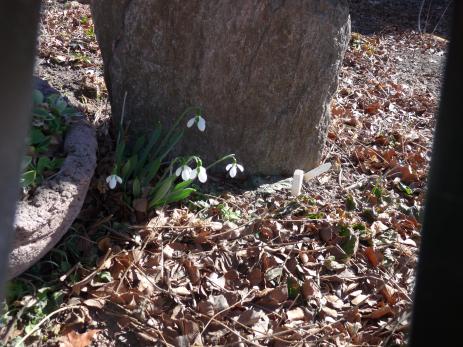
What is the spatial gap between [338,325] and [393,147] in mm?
1941

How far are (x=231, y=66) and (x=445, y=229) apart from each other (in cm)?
277

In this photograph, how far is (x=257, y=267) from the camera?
303 centimetres

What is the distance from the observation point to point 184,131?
11.7 feet

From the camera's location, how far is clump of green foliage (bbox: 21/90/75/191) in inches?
104

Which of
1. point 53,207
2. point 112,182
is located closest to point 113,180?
point 112,182

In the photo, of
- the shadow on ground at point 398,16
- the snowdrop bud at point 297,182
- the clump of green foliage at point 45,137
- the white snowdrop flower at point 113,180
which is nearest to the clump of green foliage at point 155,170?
the white snowdrop flower at point 113,180

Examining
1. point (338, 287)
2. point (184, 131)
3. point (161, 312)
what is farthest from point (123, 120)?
point (338, 287)

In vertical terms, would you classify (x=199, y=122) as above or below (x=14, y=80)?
below

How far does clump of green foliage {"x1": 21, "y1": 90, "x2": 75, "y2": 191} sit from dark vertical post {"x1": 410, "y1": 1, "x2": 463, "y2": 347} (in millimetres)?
2042

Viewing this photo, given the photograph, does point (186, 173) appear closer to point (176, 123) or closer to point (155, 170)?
point (155, 170)

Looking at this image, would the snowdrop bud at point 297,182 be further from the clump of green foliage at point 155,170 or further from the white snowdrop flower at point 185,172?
the white snowdrop flower at point 185,172

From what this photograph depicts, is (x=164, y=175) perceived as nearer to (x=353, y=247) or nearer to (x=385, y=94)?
(x=353, y=247)

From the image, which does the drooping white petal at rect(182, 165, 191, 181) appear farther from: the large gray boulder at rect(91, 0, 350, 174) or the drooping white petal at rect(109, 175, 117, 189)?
the large gray boulder at rect(91, 0, 350, 174)

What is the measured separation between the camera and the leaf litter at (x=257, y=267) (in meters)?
2.68
